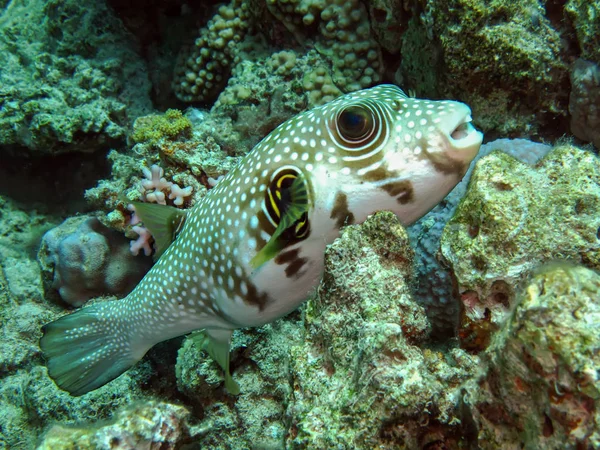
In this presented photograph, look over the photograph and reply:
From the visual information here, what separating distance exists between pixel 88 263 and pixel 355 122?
474cm

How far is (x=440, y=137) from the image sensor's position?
8.13ft

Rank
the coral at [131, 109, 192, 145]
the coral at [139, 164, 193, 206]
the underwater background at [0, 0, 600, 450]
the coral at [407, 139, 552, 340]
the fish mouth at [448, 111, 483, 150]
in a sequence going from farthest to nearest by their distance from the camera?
the coral at [131, 109, 192, 145]
the coral at [139, 164, 193, 206]
the coral at [407, 139, 552, 340]
the fish mouth at [448, 111, 483, 150]
the underwater background at [0, 0, 600, 450]

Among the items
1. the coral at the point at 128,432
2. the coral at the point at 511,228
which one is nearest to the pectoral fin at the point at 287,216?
the coral at the point at 511,228

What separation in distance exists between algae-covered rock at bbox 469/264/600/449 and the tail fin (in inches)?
141

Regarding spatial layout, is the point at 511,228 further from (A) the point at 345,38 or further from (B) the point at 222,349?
(A) the point at 345,38

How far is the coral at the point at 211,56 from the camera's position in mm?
7152

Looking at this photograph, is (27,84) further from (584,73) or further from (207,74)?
(584,73)

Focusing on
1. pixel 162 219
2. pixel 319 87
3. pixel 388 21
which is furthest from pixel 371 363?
pixel 388 21

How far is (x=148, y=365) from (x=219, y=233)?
2.96m

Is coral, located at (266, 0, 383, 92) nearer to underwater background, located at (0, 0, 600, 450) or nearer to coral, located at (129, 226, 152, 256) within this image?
underwater background, located at (0, 0, 600, 450)

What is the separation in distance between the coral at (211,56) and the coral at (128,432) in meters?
6.40

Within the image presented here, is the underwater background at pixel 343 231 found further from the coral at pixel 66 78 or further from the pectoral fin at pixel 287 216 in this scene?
the pectoral fin at pixel 287 216

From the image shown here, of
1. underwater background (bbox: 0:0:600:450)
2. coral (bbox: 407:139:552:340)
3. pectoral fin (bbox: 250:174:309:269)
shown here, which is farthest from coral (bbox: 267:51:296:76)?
pectoral fin (bbox: 250:174:309:269)

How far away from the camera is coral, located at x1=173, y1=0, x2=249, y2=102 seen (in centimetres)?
715
